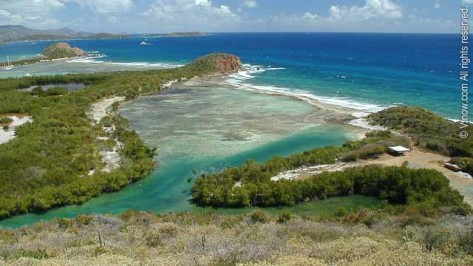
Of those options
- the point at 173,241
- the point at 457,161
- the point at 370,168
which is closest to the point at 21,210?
the point at 173,241

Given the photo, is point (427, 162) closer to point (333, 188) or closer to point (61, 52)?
point (333, 188)

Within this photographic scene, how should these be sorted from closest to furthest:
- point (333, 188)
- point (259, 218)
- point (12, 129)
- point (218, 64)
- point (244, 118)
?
point (259, 218), point (333, 188), point (12, 129), point (244, 118), point (218, 64)

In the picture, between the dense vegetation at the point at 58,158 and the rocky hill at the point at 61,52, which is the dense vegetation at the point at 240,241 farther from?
the rocky hill at the point at 61,52

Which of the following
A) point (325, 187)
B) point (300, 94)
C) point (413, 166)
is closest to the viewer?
point (325, 187)

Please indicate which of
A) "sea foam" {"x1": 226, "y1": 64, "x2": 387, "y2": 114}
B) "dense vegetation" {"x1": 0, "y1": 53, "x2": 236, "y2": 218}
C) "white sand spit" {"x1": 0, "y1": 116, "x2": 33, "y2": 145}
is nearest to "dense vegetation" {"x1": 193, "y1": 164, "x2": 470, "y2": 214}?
"dense vegetation" {"x1": 0, "y1": 53, "x2": 236, "y2": 218}

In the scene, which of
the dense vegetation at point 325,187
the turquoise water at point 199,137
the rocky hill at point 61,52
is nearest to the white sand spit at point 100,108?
the turquoise water at point 199,137

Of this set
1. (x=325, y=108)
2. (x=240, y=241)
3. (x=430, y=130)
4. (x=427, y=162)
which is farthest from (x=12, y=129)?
(x=430, y=130)

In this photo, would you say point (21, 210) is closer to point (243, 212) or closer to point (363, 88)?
point (243, 212)
